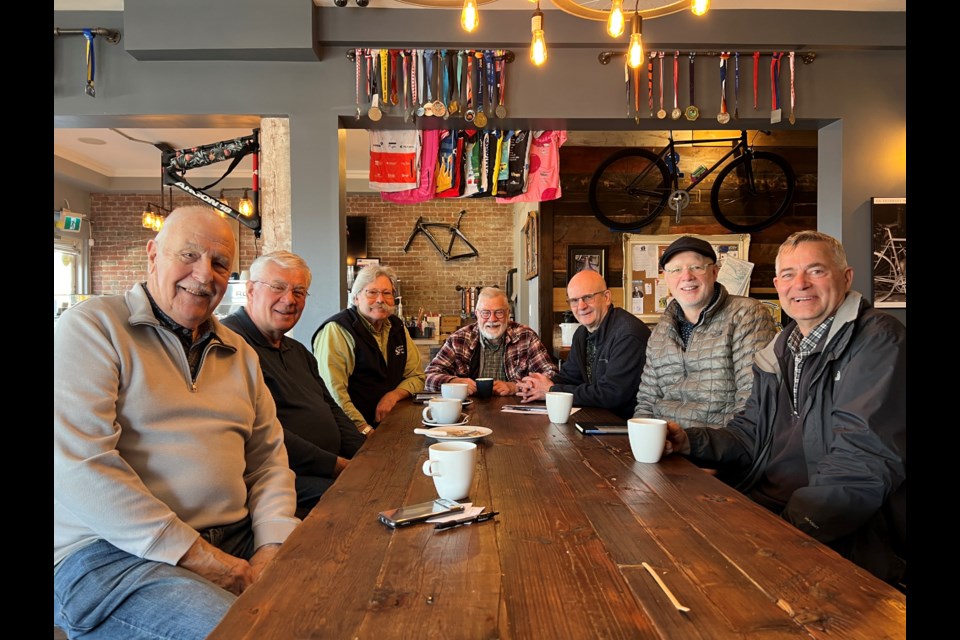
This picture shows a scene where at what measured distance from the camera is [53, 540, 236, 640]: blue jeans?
113 centimetres

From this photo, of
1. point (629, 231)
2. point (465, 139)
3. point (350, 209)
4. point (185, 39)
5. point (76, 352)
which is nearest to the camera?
point (76, 352)

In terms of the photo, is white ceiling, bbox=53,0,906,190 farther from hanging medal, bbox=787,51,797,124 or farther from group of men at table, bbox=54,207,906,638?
group of men at table, bbox=54,207,906,638

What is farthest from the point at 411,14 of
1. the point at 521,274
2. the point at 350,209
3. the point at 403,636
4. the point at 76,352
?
the point at 350,209

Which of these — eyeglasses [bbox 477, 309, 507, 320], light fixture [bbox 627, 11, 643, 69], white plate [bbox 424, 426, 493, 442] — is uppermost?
light fixture [bbox 627, 11, 643, 69]

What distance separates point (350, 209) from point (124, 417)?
7.79m

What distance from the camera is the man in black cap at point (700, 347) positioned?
2.33m

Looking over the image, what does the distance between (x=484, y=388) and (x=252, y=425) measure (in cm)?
120

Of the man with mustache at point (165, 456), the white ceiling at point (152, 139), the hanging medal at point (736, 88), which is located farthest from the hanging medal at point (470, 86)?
the man with mustache at point (165, 456)

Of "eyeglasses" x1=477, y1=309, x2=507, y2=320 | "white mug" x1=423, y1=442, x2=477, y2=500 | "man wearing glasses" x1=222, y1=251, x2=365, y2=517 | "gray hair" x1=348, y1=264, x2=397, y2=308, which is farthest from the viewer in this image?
"eyeglasses" x1=477, y1=309, x2=507, y2=320

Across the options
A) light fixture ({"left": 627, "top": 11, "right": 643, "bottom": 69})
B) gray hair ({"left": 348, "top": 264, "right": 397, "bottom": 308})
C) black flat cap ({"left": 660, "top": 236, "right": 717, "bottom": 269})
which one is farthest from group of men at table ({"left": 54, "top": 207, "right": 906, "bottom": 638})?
light fixture ({"left": 627, "top": 11, "right": 643, "bottom": 69})

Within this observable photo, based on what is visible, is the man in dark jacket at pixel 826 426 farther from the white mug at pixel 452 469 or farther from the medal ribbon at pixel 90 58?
the medal ribbon at pixel 90 58

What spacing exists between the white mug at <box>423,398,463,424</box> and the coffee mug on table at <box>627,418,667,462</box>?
2.19ft
